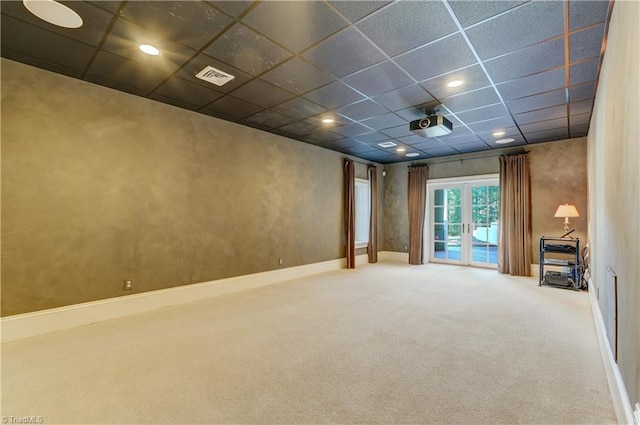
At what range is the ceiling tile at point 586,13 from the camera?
211 cm

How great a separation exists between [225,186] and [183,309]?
1.93 m

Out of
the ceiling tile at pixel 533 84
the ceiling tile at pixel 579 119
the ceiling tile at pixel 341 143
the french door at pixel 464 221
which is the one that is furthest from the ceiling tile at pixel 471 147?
the ceiling tile at pixel 533 84

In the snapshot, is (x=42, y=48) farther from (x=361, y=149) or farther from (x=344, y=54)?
(x=361, y=149)

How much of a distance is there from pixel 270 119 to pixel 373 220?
13.5 ft

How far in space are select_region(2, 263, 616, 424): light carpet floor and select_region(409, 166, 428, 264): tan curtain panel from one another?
3.45 metres

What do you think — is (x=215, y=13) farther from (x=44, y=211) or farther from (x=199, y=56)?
(x=44, y=211)

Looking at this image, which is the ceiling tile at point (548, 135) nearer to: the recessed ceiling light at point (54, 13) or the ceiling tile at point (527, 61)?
the ceiling tile at point (527, 61)

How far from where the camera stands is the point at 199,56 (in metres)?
2.87

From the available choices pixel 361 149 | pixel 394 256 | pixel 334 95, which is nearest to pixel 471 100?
pixel 334 95

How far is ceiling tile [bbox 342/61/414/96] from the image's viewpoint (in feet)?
10.1

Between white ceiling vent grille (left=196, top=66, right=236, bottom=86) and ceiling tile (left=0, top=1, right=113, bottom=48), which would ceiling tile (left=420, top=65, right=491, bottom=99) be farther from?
ceiling tile (left=0, top=1, right=113, bottom=48)

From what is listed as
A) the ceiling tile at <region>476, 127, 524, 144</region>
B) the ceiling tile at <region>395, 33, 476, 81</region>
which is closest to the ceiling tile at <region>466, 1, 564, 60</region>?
the ceiling tile at <region>395, 33, 476, 81</region>

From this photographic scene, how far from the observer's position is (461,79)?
3281mm

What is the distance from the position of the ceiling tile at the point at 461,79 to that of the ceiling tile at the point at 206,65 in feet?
6.80
